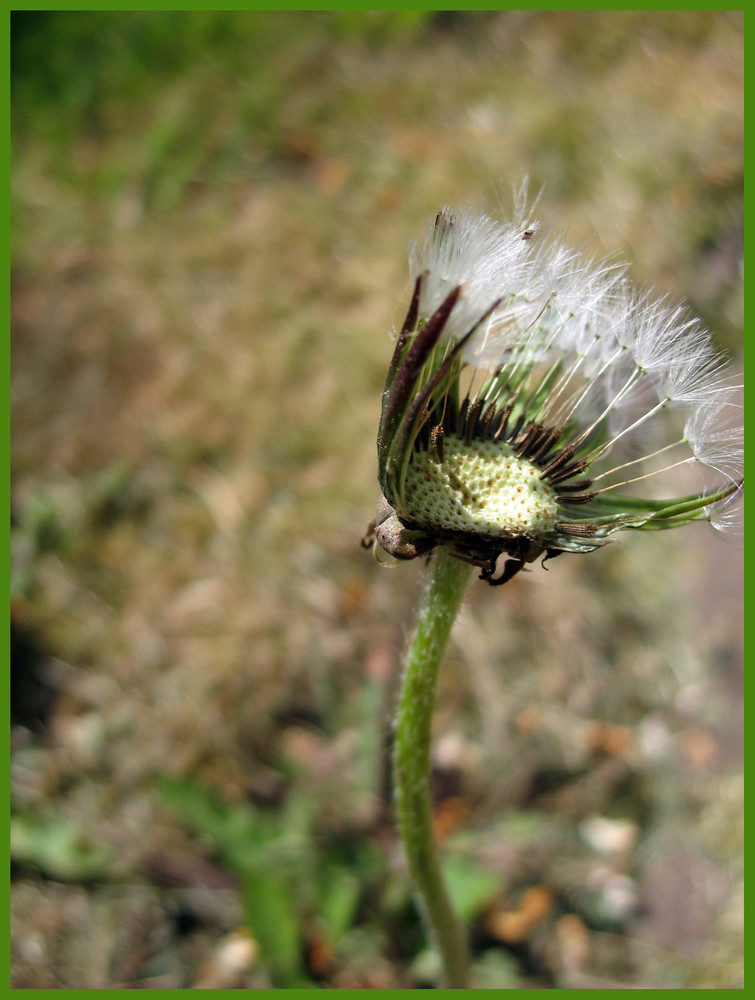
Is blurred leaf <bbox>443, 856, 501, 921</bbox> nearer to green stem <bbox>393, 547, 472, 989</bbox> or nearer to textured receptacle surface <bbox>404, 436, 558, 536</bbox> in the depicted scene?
green stem <bbox>393, 547, 472, 989</bbox>

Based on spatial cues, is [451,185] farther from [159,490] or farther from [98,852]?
[98,852]

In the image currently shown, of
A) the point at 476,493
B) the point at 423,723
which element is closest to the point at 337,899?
the point at 423,723

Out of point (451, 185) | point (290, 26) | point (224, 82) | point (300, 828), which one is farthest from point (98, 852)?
point (290, 26)

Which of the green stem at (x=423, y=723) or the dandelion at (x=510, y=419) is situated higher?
the dandelion at (x=510, y=419)

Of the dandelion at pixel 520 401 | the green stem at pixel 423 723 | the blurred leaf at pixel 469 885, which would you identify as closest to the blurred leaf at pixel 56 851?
the blurred leaf at pixel 469 885

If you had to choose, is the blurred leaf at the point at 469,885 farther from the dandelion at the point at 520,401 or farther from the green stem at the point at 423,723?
the dandelion at the point at 520,401

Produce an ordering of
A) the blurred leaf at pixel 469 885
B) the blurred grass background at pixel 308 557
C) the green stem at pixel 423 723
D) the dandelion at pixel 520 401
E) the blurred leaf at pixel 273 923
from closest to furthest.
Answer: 1. the dandelion at pixel 520 401
2. the green stem at pixel 423 723
3. the blurred leaf at pixel 273 923
4. the blurred leaf at pixel 469 885
5. the blurred grass background at pixel 308 557
